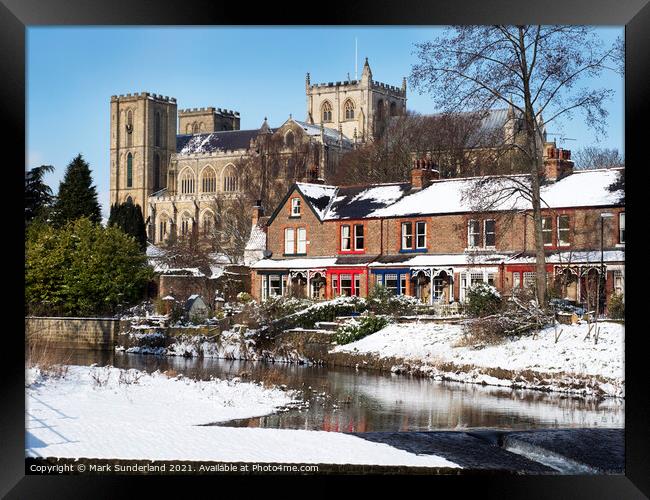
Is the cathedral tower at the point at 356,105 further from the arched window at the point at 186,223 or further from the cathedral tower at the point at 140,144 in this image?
the arched window at the point at 186,223

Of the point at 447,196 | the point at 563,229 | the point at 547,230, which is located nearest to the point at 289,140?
the point at 447,196

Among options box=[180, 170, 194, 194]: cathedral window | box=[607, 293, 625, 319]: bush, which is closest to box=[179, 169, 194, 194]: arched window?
box=[180, 170, 194, 194]: cathedral window

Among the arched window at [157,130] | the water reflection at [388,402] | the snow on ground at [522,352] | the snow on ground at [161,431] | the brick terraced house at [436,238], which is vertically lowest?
the water reflection at [388,402]

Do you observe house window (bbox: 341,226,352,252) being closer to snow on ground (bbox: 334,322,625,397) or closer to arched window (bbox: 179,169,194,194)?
snow on ground (bbox: 334,322,625,397)

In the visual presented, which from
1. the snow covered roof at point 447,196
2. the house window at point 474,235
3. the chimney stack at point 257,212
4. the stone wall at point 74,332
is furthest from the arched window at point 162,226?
the house window at point 474,235
